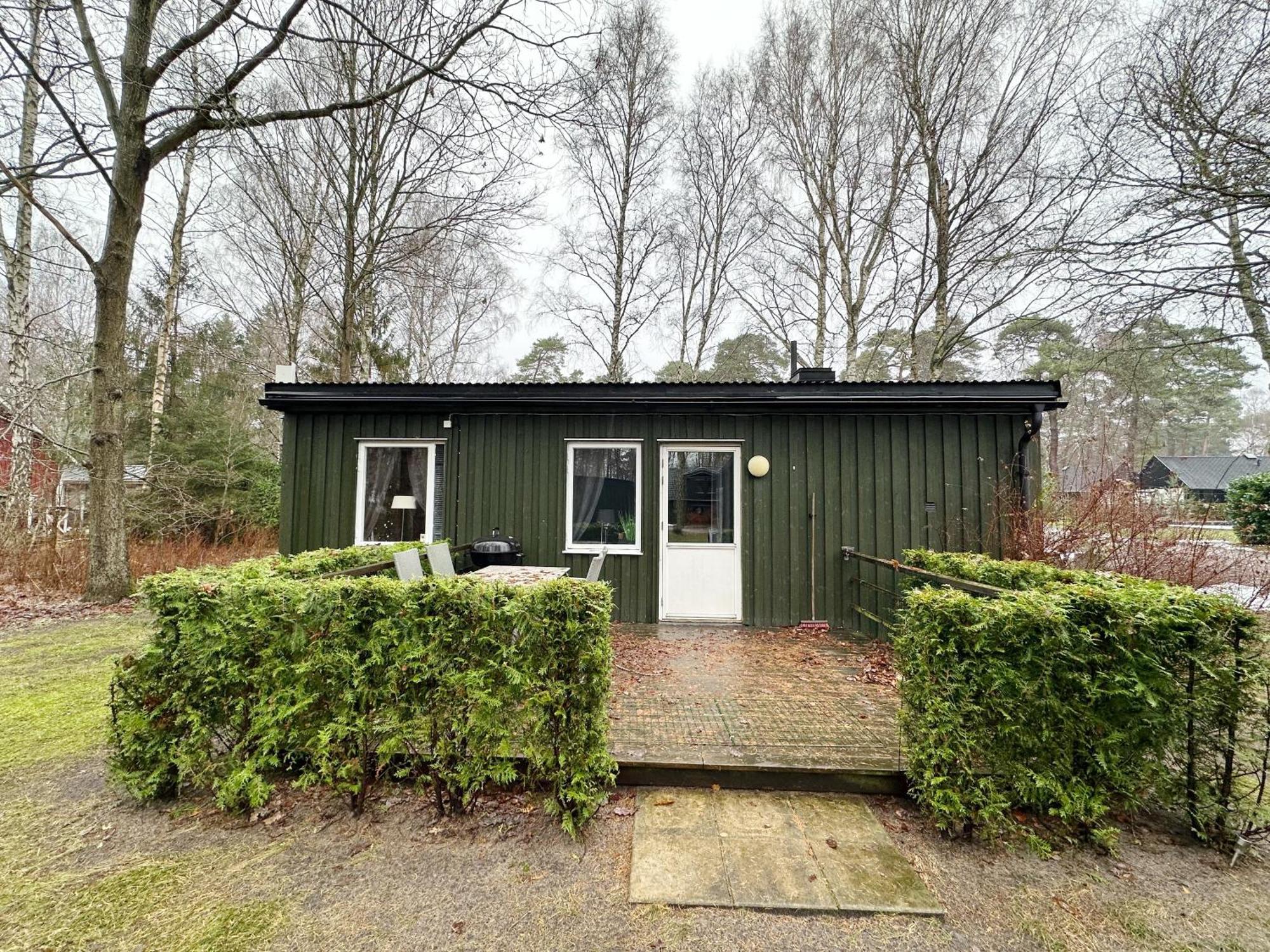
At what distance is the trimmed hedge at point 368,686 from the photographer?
2.16 meters

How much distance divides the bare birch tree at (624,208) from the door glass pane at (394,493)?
6896 millimetres

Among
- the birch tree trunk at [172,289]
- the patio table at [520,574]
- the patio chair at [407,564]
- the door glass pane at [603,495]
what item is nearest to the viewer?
the patio chair at [407,564]

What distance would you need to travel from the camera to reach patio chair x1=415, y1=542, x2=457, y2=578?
4384 millimetres

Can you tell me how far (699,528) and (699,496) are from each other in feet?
1.15

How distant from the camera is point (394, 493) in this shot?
5676mm

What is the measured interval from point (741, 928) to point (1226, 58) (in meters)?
8.16

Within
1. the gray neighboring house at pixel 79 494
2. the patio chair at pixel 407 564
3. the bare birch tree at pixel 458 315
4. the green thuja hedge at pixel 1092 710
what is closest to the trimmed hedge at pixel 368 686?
the patio chair at pixel 407 564

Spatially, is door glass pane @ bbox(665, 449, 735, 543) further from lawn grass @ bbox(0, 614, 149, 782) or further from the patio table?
lawn grass @ bbox(0, 614, 149, 782)

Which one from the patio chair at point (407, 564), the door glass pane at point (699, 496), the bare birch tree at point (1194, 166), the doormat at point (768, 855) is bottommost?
the doormat at point (768, 855)

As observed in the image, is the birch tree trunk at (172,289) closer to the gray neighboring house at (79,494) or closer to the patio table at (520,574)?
the gray neighboring house at (79,494)

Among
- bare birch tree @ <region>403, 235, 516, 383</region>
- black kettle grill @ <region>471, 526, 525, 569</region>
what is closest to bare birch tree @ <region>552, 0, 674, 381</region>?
bare birch tree @ <region>403, 235, 516, 383</region>

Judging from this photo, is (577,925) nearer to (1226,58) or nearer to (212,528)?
(1226,58)

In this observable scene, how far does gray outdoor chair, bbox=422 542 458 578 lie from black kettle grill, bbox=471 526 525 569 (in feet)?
1.72

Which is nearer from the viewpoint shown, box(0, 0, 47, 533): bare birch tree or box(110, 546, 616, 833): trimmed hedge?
box(110, 546, 616, 833): trimmed hedge
